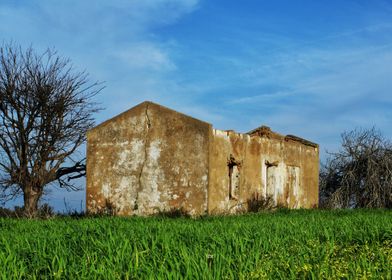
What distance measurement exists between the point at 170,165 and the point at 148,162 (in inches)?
30.8

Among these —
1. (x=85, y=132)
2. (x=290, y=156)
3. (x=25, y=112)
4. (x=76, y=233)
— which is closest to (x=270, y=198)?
(x=290, y=156)

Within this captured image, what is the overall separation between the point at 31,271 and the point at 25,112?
547 inches

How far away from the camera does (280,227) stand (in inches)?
330

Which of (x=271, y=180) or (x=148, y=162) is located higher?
(x=148, y=162)

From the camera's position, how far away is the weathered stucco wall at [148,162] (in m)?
15.8

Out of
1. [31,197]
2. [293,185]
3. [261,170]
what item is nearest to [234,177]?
[261,170]

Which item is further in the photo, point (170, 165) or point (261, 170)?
point (261, 170)

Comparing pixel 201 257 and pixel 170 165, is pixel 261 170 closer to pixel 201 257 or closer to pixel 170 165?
pixel 170 165

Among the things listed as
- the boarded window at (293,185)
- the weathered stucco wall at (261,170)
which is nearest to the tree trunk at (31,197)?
the weathered stucco wall at (261,170)

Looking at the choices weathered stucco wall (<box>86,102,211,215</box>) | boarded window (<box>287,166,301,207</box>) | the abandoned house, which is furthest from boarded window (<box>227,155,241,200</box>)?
boarded window (<box>287,166,301,207</box>)

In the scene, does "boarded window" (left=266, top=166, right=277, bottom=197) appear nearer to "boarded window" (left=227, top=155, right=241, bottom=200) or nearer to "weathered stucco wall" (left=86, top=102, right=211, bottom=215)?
"boarded window" (left=227, top=155, right=241, bottom=200)

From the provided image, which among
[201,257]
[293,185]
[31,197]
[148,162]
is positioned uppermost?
[148,162]

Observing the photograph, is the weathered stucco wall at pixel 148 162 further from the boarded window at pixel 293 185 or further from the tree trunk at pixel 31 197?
the boarded window at pixel 293 185

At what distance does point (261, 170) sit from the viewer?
1838 cm
